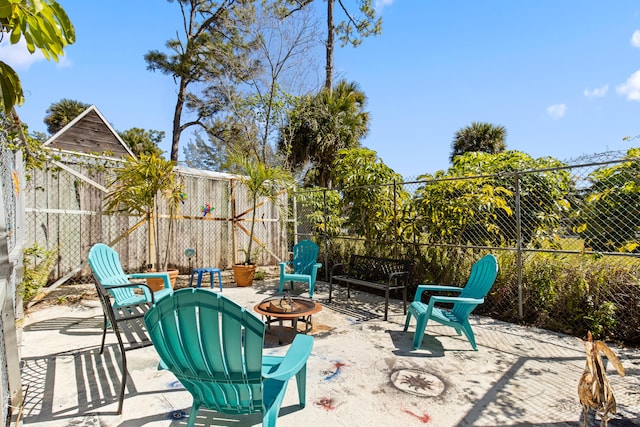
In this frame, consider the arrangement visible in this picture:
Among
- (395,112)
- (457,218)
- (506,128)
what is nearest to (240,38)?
(395,112)

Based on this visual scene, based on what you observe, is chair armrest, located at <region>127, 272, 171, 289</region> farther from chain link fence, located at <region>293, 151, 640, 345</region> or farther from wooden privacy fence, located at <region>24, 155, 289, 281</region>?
chain link fence, located at <region>293, 151, 640, 345</region>

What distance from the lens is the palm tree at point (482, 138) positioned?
55.9 ft

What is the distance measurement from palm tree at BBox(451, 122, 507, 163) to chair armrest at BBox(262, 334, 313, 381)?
54.4ft

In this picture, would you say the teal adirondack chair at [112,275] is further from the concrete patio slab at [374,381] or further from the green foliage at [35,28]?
the green foliage at [35,28]

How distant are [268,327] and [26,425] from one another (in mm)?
2308

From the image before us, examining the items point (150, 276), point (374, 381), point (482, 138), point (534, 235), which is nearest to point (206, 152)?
point (482, 138)

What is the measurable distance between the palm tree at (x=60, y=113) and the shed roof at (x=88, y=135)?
802 centimetres

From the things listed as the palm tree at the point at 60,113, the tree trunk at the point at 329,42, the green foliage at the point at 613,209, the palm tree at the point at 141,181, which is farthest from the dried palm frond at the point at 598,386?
the palm tree at the point at 60,113

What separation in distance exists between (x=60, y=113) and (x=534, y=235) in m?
23.4

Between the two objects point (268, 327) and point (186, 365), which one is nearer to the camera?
point (186, 365)

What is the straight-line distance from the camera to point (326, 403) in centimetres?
248

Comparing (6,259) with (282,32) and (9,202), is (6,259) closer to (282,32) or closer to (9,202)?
(9,202)

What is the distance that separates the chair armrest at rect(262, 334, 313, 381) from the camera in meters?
1.86

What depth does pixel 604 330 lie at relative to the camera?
3.82 m
